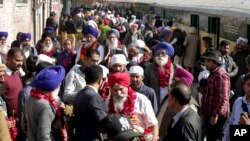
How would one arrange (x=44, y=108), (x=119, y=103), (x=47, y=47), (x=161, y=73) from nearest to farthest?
1. (x=44, y=108)
2. (x=119, y=103)
3. (x=161, y=73)
4. (x=47, y=47)

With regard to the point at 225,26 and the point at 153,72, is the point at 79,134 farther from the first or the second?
the point at 225,26

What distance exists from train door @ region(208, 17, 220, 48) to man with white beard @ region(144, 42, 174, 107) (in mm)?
6844

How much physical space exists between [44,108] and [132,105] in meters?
0.86

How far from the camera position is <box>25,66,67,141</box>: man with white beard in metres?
4.57

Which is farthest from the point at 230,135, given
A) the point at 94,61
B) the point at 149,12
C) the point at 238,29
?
the point at 149,12

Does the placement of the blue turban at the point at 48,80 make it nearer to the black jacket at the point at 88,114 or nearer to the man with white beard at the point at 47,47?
the black jacket at the point at 88,114

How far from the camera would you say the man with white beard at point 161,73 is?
21.9 ft

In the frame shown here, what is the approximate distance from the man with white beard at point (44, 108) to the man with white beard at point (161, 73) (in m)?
2.11

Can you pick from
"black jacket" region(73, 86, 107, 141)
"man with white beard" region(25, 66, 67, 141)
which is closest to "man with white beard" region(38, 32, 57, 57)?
"man with white beard" region(25, 66, 67, 141)

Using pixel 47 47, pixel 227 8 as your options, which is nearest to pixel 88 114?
pixel 47 47

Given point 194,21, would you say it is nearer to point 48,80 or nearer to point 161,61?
point 161,61

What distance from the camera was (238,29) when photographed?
37.0 feet

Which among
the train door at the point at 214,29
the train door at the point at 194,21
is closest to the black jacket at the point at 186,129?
the train door at the point at 214,29

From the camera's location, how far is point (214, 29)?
13961 mm
